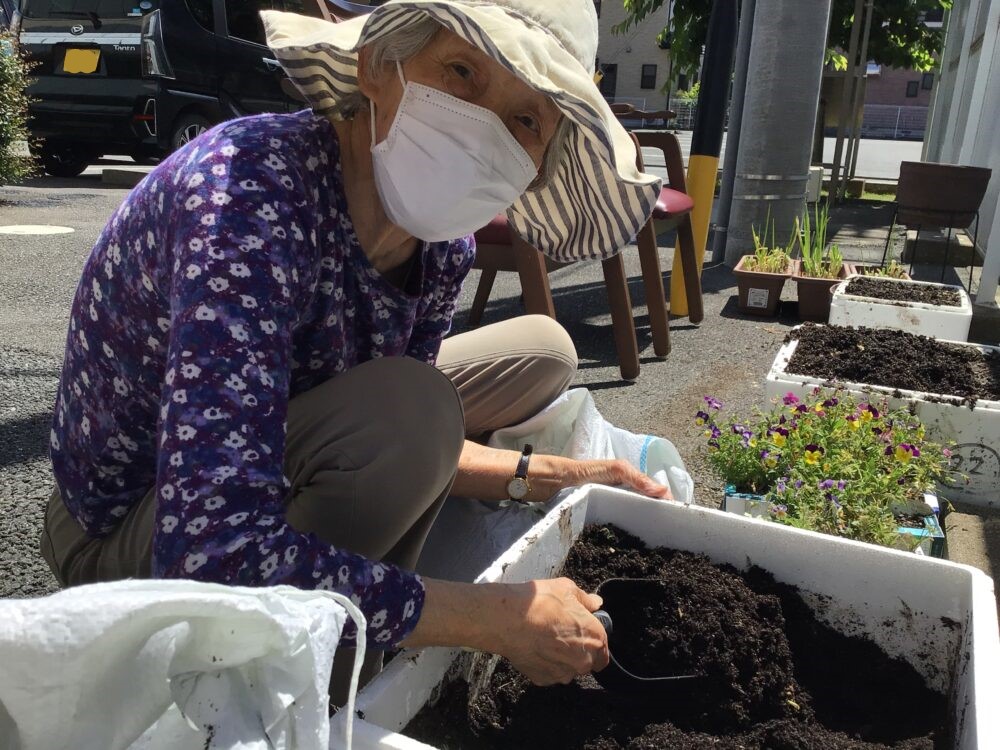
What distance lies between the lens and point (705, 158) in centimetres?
514

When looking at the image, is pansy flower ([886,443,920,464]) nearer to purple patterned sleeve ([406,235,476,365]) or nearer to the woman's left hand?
the woman's left hand

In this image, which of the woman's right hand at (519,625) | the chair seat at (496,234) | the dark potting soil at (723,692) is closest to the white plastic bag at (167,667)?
the woman's right hand at (519,625)

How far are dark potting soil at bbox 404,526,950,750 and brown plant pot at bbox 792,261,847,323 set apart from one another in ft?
12.4

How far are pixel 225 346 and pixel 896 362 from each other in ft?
9.16

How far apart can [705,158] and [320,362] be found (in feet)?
13.5

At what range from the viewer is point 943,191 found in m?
5.49

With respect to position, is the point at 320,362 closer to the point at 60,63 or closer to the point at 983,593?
→ the point at 983,593

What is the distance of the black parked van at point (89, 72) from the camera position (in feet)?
29.2

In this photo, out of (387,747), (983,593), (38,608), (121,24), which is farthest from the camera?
(121,24)

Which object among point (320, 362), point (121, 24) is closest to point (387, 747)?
point (320, 362)

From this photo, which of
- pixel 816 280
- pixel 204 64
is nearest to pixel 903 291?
pixel 816 280

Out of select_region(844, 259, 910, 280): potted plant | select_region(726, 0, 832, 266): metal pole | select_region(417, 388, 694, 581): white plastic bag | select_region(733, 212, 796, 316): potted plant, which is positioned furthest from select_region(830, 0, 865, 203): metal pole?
select_region(417, 388, 694, 581): white plastic bag

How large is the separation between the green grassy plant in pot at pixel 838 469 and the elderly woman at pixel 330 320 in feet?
2.95

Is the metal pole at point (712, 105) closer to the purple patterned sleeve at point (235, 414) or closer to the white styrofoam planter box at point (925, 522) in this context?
the white styrofoam planter box at point (925, 522)
